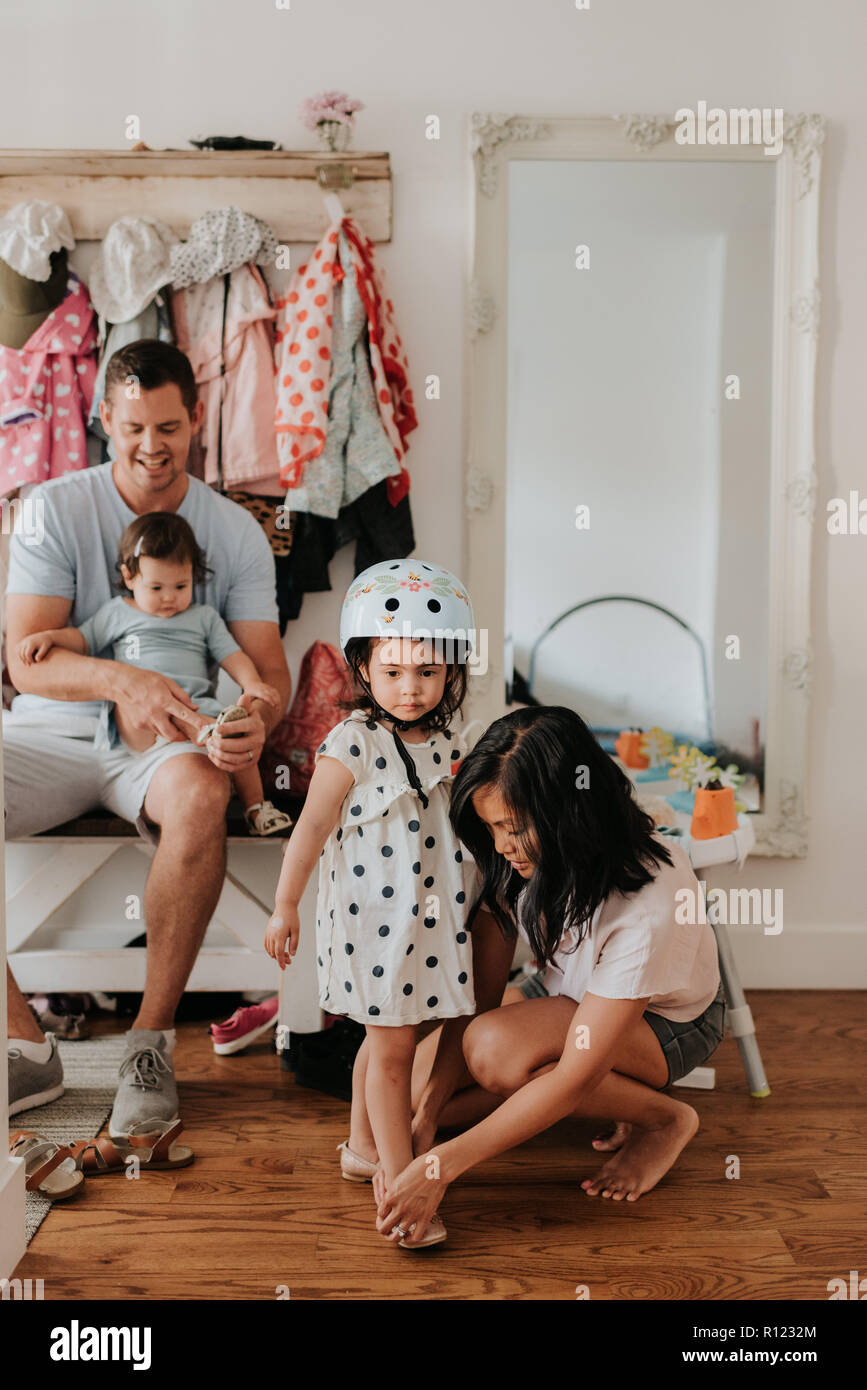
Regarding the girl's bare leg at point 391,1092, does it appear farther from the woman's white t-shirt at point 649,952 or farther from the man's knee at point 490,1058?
the woman's white t-shirt at point 649,952

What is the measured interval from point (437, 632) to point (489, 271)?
1238mm

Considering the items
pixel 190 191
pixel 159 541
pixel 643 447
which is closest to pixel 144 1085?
pixel 159 541

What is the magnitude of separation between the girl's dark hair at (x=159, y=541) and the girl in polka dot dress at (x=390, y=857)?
2.07 ft

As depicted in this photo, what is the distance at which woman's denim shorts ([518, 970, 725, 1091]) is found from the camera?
1.66m

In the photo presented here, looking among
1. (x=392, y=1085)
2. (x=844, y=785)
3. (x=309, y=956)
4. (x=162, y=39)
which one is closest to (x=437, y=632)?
(x=392, y=1085)

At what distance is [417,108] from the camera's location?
245 cm

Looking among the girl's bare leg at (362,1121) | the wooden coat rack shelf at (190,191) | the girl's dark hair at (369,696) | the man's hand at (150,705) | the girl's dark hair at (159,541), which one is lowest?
the girl's bare leg at (362,1121)

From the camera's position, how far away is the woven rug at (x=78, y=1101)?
1791 millimetres

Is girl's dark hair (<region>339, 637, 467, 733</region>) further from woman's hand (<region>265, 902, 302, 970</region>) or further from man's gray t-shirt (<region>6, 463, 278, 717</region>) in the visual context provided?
man's gray t-shirt (<region>6, 463, 278, 717</region>)

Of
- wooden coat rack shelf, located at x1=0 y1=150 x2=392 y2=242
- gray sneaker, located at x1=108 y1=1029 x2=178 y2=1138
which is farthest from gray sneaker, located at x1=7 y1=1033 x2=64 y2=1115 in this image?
wooden coat rack shelf, located at x1=0 y1=150 x2=392 y2=242

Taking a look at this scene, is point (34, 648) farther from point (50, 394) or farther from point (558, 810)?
point (558, 810)

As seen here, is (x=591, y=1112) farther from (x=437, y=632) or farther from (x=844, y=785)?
(x=844, y=785)

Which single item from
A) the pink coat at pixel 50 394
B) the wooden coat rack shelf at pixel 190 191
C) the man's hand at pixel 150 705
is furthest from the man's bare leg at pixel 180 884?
the wooden coat rack shelf at pixel 190 191

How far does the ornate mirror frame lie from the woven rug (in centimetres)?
105
